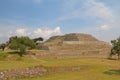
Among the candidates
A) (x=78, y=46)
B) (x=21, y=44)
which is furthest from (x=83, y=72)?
(x=78, y=46)

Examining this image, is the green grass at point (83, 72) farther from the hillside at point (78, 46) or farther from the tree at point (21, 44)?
the hillside at point (78, 46)

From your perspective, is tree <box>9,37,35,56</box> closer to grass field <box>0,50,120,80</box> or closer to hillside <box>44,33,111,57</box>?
hillside <box>44,33,111,57</box>

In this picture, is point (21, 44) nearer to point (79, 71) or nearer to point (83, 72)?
point (79, 71)

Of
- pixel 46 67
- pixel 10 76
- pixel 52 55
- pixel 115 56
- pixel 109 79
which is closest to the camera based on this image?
pixel 109 79

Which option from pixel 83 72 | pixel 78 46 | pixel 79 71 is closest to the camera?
pixel 83 72

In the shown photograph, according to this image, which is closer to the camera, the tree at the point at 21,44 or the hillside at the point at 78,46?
the tree at the point at 21,44

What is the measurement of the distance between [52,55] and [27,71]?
1203 inches

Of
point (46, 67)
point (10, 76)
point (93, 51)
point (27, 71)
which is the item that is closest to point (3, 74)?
point (10, 76)

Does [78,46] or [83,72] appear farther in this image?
[78,46]

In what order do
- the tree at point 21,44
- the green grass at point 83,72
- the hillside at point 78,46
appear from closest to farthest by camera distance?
the green grass at point 83,72 → the tree at point 21,44 → the hillside at point 78,46

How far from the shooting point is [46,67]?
111 feet

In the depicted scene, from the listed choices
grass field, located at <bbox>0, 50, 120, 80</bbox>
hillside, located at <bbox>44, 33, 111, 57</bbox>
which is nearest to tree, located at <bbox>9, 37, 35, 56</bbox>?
hillside, located at <bbox>44, 33, 111, 57</bbox>

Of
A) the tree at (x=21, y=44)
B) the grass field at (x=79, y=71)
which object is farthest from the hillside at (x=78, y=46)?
the grass field at (x=79, y=71)

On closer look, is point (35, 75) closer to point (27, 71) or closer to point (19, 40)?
point (27, 71)
